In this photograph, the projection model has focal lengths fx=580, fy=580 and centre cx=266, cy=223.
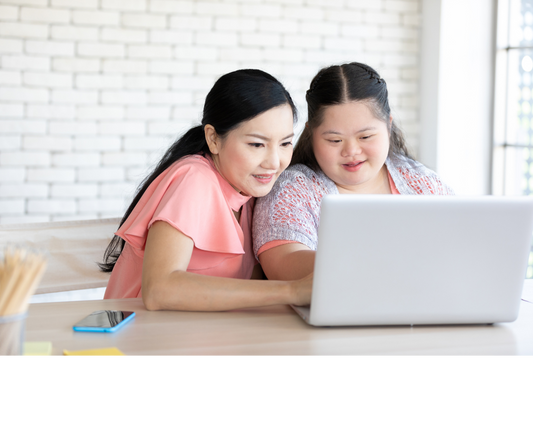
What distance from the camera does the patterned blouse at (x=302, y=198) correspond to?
5.22ft

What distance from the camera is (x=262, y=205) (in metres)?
1.68

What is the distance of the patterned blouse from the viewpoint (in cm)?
159

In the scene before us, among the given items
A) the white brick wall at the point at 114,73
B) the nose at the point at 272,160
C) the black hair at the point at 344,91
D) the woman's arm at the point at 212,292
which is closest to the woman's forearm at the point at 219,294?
the woman's arm at the point at 212,292

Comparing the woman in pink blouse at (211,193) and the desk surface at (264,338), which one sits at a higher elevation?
the woman in pink blouse at (211,193)

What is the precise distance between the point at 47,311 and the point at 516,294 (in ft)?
3.18

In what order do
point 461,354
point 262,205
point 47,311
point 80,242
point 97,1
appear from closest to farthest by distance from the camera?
point 461,354 < point 47,311 < point 262,205 < point 80,242 < point 97,1

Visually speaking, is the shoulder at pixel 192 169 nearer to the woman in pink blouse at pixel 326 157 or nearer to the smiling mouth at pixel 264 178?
the smiling mouth at pixel 264 178

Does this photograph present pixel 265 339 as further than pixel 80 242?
No

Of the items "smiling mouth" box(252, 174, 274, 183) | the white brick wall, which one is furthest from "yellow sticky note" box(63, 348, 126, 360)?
the white brick wall

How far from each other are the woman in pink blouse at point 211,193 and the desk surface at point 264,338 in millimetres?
95

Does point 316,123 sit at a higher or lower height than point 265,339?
higher

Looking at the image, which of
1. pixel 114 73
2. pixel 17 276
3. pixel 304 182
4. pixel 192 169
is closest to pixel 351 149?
pixel 304 182
